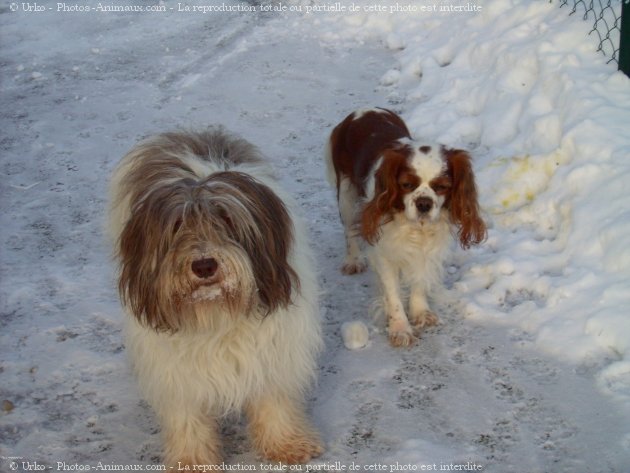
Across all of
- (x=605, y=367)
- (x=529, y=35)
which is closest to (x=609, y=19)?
(x=529, y=35)

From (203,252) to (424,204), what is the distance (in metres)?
1.55

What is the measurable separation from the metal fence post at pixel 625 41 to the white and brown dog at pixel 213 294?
343 centimetres

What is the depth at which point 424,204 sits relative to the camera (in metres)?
4.12

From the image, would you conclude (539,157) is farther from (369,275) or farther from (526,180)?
(369,275)

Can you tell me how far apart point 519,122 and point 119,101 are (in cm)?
412

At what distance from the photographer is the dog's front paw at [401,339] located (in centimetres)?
445

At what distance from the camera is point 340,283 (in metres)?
5.12

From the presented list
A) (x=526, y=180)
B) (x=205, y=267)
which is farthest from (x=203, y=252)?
(x=526, y=180)

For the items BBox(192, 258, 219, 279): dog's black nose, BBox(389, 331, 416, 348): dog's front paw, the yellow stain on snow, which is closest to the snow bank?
the yellow stain on snow

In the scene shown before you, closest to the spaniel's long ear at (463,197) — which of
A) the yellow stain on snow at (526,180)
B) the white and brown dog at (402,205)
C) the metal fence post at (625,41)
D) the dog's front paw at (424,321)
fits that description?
the white and brown dog at (402,205)

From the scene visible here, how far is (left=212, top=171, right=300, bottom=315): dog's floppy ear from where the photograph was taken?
308 centimetres

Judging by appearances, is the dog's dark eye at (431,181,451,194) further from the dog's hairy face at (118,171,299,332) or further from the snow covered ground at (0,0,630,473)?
the dog's hairy face at (118,171,299,332)

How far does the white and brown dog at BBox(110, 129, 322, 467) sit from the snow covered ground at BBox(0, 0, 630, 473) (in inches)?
11.0

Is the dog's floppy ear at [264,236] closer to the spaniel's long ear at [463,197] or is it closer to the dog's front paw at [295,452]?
the dog's front paw at [295,452]
